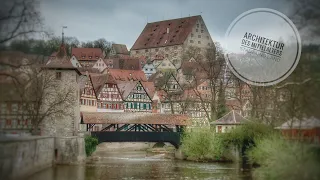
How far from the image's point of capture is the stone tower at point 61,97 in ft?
78.3

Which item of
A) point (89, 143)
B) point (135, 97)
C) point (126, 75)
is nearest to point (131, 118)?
point (89, 143)

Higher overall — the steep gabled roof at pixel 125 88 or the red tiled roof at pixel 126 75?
the red tiled roof at pixel 126 75

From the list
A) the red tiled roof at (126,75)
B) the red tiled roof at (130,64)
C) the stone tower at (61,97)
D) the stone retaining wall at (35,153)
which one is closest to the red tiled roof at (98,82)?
the red tiled roof at (126,75)

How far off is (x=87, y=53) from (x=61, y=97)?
39.3 meters

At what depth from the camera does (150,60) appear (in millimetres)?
68562

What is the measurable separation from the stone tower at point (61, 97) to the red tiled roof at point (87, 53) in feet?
118

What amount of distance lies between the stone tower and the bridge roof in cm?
355

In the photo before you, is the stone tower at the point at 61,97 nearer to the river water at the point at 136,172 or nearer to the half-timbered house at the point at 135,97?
the river water at the point at 136,172

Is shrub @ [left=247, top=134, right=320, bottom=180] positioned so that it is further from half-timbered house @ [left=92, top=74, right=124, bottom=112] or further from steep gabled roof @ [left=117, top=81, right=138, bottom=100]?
steep gabled roof @ [left=117, top=81, right=138, bottom=100]

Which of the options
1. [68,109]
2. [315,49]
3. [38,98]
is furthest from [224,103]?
[315,49]

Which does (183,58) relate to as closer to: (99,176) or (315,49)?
(99,176)

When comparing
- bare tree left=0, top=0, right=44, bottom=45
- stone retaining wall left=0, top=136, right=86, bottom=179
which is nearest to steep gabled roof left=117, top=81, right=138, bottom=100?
stone retaining wall left=0, top=136, right=86, bottom=179

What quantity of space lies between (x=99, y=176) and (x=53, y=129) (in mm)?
5806

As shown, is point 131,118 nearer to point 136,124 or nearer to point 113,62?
point 136,124
